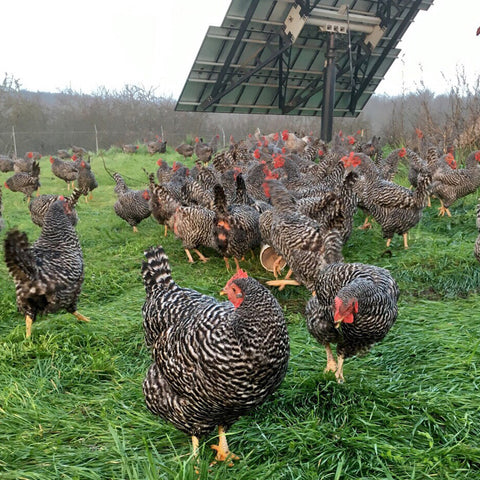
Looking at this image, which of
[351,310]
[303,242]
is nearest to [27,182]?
[303,242]

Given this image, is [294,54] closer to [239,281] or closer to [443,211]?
[443,211]

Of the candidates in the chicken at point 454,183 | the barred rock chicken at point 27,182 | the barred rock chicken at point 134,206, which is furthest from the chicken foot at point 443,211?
the barred rock chicken at point 27,182

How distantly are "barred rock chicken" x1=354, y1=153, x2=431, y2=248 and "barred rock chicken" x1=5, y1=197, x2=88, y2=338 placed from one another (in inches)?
180

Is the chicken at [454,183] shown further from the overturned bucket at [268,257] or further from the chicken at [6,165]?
the chicken at [6,165]

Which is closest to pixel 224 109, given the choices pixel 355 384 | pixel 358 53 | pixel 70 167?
pixel 358 53

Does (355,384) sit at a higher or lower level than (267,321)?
lower

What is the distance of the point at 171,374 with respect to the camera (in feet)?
7.61

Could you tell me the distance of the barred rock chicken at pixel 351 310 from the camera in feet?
9.18

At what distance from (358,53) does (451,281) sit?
44.0ft

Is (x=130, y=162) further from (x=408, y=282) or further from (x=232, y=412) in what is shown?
(x=232, y=412)

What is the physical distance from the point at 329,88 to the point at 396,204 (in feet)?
31.4

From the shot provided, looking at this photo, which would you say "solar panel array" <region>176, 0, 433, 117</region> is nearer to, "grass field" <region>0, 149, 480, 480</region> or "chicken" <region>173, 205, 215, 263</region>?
"chicken" <region>173, 205, 215, 263</region>

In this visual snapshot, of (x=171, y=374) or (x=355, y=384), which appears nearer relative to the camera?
(x=171, y=374)

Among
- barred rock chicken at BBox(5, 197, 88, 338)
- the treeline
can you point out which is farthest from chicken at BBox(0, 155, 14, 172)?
barred rock chicken at BBox(5, 197, 88, 338)
